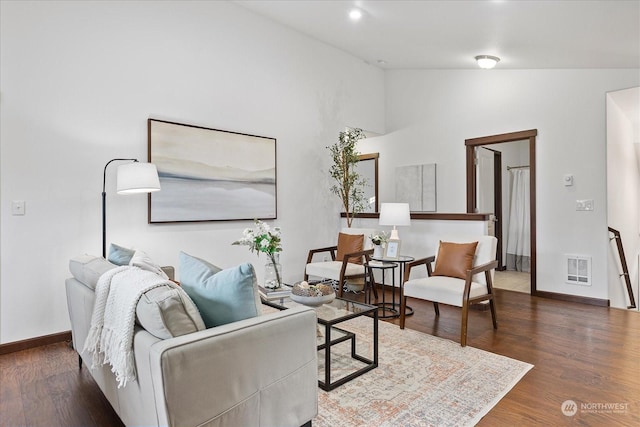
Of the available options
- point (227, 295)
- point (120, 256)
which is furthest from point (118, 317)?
point (120, 256)

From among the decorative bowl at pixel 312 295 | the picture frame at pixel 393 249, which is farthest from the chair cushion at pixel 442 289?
the decorative bowl at pixel 312 295

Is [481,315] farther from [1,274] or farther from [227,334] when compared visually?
[1,274]

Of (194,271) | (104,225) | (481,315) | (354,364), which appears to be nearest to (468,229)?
(481,315)

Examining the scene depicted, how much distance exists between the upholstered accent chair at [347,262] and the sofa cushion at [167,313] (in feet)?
8.65

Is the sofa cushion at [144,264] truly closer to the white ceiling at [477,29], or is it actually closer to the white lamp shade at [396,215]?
the white lamp shade at [396,215]

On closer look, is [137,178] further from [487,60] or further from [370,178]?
[370,178]

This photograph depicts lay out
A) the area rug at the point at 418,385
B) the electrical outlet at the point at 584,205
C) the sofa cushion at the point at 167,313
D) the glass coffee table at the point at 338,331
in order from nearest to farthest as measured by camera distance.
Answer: the sofa cushion at the point at 167,313, the area rug at the point at 418,385, the glass coffee table at the point at 338,331, the electrical outlet at the point at 584,205

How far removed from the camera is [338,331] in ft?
9.07

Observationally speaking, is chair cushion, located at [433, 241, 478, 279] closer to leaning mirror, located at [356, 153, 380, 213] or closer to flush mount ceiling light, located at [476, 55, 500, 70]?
flush mount ceiling light, located at [476, 55, 500, 70]

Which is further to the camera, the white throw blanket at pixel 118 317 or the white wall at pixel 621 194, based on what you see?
the white wall at pixel 621 194

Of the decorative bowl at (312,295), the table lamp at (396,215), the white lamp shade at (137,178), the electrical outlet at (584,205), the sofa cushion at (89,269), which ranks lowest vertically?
the decorative bowl at (312,295)

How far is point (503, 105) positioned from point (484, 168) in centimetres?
148

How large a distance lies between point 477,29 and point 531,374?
307 centimetres

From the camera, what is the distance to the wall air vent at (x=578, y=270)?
432 cm
